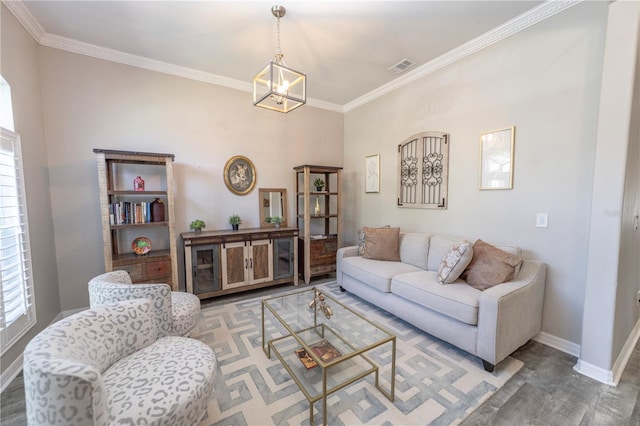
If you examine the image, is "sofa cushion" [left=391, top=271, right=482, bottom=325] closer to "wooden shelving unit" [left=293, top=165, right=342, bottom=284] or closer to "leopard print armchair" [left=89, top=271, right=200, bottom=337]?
"wooden shelving unit" [left=293, top=165, right=342, bottom=284]

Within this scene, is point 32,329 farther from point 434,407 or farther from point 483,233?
point 483,233

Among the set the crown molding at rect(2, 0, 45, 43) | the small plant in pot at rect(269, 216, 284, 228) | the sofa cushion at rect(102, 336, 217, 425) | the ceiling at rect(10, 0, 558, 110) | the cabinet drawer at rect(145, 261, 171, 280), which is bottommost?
the sofa cushion at rect(102, 336, 217, 425)

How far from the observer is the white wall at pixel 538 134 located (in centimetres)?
211

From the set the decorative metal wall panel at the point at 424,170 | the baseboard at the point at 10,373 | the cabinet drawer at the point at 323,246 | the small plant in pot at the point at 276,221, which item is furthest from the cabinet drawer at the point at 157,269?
the decorative metal wall panel at the point at 424,170

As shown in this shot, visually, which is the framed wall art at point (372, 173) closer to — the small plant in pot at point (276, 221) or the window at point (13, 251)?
the small plant in pot at point (276, 221)

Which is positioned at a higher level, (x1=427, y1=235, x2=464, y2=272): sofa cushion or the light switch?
the light switch

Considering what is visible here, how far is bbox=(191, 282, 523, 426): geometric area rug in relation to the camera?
1.56m

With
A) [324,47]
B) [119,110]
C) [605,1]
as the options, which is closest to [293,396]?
[324,47]

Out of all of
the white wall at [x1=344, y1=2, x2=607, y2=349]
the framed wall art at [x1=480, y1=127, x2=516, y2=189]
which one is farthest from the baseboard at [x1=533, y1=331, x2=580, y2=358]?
the framed wall art at [x1=480, y1=127, x2=516, y2=189]

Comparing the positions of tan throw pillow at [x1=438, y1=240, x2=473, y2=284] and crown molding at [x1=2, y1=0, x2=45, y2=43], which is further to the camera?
tan throw pillow at [x1=438, y1=240, x2=473, y2=284]

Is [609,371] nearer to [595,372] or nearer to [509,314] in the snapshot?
[595,372]

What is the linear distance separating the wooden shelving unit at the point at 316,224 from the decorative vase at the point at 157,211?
1.89 metres

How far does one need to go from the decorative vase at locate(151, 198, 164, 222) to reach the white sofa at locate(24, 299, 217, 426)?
170cm

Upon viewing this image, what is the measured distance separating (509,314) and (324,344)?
56.5 inches
